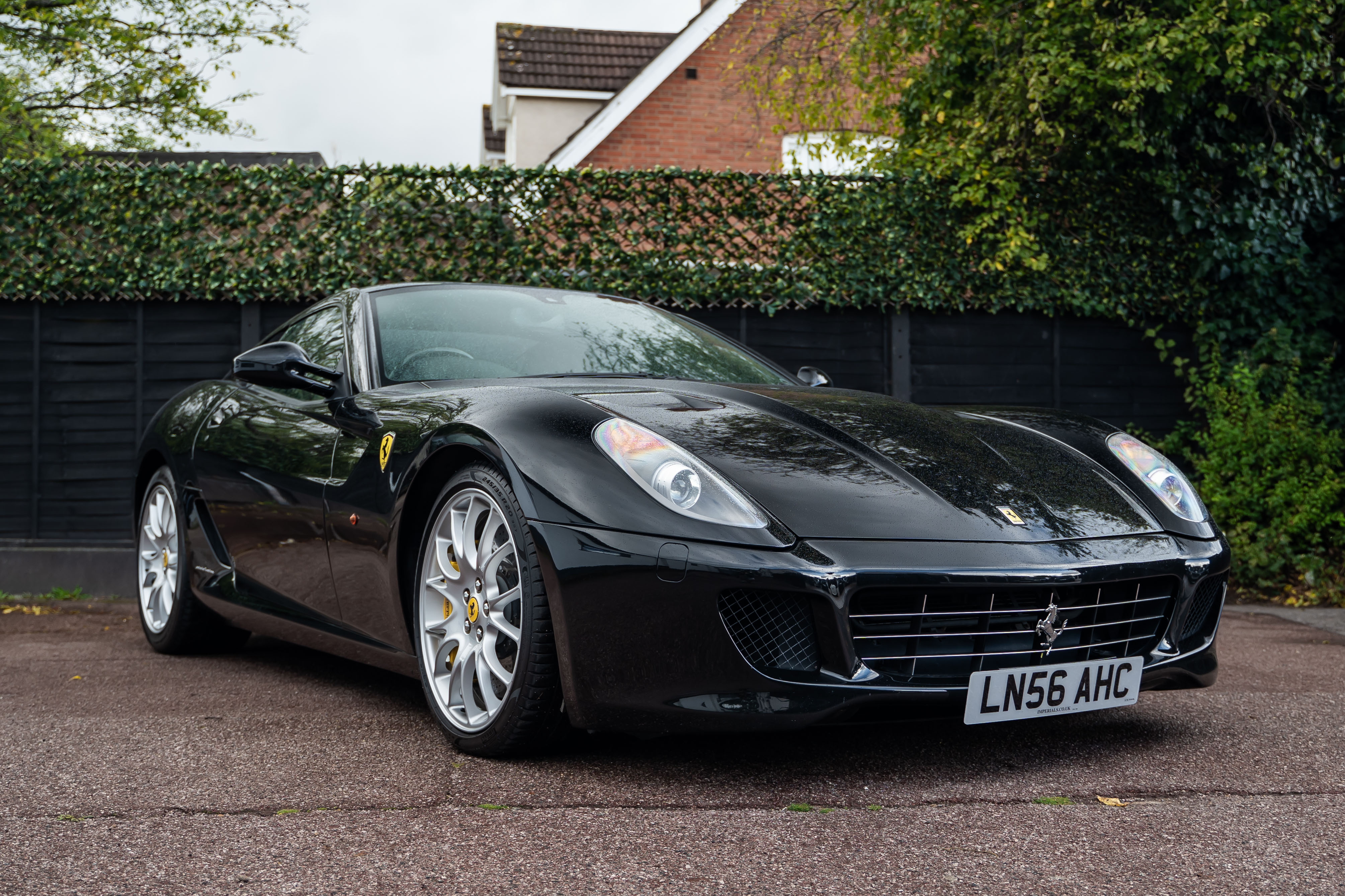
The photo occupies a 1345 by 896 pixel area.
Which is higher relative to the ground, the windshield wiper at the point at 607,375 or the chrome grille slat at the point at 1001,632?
the windshield wiper at the point at 607,375

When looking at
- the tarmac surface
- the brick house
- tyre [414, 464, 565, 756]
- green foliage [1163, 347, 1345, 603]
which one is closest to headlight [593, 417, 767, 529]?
tyre [414, 464, 565, 756]

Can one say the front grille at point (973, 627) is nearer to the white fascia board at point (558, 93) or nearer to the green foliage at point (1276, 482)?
the green foliage at point (1276, 482)

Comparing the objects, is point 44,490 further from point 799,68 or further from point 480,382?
point 799,68

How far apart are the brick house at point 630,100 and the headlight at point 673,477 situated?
39.0 ft

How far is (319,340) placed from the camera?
4.44 m

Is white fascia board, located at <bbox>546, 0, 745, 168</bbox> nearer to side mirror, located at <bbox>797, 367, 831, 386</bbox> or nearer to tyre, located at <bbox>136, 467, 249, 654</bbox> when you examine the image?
tyre, located at <bbox>136, 467, 249, 654</bbox>

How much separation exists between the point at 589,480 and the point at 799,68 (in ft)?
26.7

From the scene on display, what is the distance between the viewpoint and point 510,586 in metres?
2.95

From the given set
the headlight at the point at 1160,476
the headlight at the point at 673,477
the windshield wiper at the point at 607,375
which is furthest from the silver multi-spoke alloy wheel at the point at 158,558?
the headlight at the point at 1160,476

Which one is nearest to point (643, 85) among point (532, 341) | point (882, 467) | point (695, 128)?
point (695, 128)

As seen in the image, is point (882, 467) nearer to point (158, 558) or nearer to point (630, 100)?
point (158, 558)

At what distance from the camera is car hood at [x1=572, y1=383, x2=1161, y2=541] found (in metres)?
2.79

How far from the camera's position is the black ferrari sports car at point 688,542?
2.63 meters

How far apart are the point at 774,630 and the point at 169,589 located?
10.3ft
